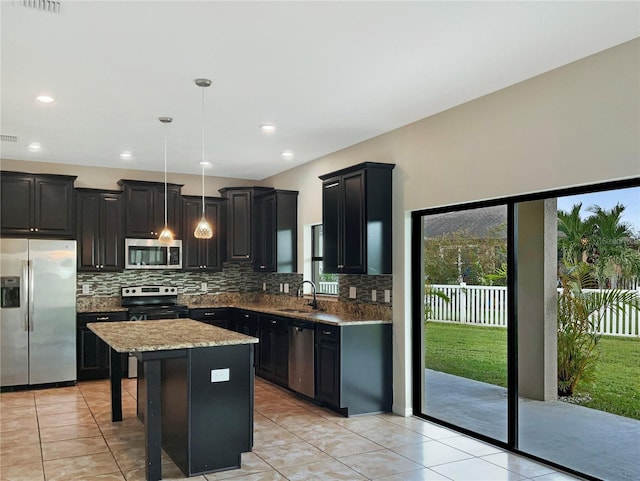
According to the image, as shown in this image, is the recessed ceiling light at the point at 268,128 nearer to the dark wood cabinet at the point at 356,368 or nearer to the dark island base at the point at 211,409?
the dark wood cabinet at the point at 356,368

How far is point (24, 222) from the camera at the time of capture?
22.8 feet

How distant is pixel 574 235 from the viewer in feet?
13.3

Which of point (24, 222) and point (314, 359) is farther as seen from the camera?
point (24, 222)

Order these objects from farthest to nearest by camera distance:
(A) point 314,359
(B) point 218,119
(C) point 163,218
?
(C) point 163,218, (A) point 314,359, (B) point 218,119

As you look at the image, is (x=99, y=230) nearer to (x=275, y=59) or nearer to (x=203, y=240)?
(x=203, y=240)

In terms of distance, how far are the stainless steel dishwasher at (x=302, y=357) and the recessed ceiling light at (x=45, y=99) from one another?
3217mm

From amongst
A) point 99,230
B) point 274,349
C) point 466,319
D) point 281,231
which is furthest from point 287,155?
point 466,319

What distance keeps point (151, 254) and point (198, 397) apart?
13.9ft

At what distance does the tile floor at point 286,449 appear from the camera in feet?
13.0

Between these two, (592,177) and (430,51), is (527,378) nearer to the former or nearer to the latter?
(592,177)

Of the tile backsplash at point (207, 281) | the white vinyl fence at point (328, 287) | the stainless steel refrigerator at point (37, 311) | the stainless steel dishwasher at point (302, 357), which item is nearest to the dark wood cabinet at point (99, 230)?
the tile backsplash at point (207, 281)

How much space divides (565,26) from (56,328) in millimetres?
6304

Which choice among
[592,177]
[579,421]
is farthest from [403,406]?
[592,177]

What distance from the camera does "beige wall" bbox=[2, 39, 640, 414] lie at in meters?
3.48
